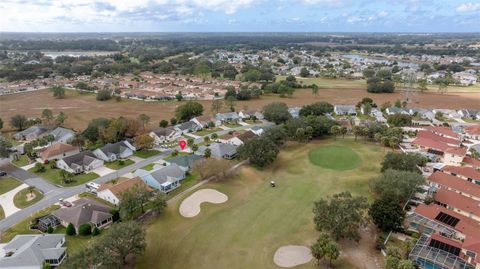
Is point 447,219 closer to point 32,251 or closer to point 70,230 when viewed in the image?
point 70,230

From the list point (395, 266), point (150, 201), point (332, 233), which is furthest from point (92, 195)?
point (395, 266)

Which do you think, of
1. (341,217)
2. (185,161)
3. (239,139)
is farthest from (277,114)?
(341,217)

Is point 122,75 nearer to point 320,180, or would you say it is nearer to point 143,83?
point 143,83

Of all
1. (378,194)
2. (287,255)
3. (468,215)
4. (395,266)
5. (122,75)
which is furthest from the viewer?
(122,75)

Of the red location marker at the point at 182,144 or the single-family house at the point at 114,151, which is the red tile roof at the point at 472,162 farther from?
the single-family house at the point at 114,151

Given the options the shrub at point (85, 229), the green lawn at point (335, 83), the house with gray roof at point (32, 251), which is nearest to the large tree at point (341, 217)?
the shrub at point (85, 229)

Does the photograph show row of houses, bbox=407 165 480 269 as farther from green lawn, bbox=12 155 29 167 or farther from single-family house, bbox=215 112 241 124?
green lawn, bbox=12 155 29 167
